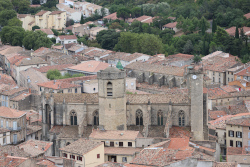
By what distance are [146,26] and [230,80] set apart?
4279cm

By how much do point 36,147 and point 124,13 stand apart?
339 feet

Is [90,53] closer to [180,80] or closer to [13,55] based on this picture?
[13,55]

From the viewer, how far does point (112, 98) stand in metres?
72.5

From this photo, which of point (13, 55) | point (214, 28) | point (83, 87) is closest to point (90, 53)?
point (13, 55)

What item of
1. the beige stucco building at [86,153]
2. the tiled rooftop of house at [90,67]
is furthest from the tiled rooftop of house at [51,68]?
the beige stucco building at [86,153]

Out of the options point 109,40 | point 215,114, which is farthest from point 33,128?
point 109,40

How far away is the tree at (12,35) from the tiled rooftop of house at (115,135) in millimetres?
83614

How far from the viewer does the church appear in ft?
237

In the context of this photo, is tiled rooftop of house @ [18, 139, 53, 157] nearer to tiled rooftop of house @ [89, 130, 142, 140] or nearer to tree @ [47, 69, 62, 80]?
tiled rooftop of house @ [89, 130, 142, 140]

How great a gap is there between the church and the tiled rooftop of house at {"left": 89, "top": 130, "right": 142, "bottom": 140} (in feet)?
7.73

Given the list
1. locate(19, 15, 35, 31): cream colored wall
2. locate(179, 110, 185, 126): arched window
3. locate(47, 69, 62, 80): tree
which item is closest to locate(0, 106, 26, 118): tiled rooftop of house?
locate(179, 110, 185, 126): arched window

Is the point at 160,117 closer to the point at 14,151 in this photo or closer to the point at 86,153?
the point at 86,153

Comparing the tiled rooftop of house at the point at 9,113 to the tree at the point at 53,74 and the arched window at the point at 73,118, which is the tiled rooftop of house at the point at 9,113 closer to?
the arched window at the point at 73,118

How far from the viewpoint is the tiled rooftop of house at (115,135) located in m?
68.4
